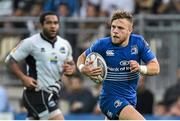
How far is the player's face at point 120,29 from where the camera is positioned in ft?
33.7

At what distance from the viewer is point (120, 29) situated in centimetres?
1029

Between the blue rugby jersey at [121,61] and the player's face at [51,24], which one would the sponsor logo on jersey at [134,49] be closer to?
the blue rugby jersey at [121,61]

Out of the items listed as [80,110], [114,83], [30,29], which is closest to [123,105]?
[114,83]

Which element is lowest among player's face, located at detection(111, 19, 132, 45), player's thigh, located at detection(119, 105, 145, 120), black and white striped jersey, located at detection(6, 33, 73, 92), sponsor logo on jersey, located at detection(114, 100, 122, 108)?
player's thigh, located at detection(119, 105, 145, 120)

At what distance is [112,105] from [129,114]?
35cm

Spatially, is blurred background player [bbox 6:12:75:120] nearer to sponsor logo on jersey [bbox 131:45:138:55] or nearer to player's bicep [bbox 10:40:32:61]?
player's bicep [bbox 10:40:32:61]

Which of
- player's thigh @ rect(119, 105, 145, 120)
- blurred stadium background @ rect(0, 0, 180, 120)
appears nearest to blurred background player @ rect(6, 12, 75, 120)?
player's thigh @ rect(119, 105, 145, 120)

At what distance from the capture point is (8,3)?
18.2 metres

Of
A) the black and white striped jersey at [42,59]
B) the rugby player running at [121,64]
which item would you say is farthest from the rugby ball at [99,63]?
the black and white striped jersey at [42,59]

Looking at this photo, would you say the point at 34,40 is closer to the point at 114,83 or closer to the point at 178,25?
the point at 114,83

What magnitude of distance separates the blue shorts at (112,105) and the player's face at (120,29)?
0.81 m

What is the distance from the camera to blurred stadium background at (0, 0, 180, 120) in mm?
16047

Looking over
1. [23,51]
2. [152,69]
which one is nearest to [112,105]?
[152,69]

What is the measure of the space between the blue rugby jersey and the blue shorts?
65 millimetres
